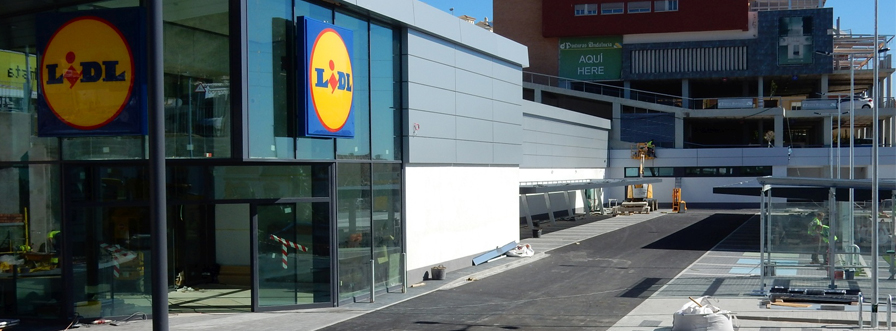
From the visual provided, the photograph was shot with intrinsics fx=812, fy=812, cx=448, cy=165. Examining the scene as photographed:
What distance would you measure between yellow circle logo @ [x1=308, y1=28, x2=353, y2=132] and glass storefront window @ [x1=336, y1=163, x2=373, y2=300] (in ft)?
4.48

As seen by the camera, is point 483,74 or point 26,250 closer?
point 26,250

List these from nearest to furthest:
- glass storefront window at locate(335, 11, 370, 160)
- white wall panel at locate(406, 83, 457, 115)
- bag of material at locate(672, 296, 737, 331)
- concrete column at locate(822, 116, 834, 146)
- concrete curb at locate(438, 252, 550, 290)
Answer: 1. bag of material at locate(672, 296, 737, 331)
2. glass storefront window at locate(335, 11, 370, 160)
3. white wall panel at locate(406, 83, 457, 115)
4. concrete curb at locate(438, 252, 550, 290)
5. concrete column at locate(822, 116, 834, 146)

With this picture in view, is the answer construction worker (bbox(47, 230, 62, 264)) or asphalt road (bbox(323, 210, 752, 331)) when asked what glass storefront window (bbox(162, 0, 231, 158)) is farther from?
asphalt road (bbox(323, 210, 752, 331))

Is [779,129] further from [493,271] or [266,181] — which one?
[266,181]

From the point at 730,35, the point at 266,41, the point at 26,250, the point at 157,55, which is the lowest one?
the point at 26,250

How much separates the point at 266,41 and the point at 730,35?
5962 centimetres

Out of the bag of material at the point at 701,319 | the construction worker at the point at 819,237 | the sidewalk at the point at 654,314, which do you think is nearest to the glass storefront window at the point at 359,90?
the sidewalk at the point at 654,314

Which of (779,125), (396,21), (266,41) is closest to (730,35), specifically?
(779,125)

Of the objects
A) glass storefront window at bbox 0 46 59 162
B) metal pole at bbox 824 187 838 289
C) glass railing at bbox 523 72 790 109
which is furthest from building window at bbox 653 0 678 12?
glass storefront window at bbox 0 46 59 162

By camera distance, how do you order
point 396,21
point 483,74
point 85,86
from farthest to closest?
1. point 483,74
2. point 396,21
3. point 85,86

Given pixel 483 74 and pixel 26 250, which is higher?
pixel 483 74

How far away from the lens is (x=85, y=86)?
16.7m

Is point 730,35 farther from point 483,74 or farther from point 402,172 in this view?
point 402,172

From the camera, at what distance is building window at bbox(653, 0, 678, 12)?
6931 cm
